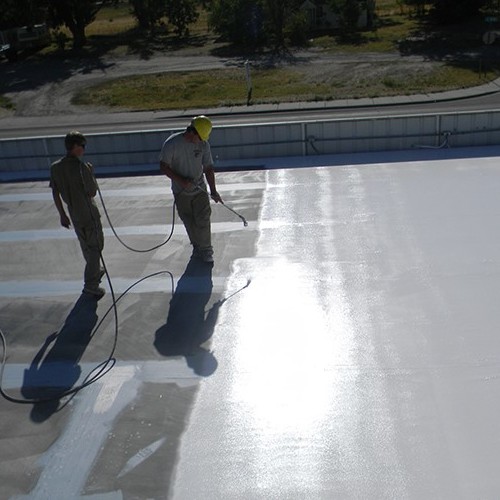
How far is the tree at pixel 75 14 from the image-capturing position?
117 ft

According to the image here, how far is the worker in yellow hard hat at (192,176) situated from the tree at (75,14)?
3222cm

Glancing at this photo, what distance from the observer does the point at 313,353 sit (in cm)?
527

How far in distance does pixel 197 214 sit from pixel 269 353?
2.21 metres

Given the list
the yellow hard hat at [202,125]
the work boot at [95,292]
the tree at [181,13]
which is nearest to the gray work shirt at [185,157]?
the yellow hard hat at [202,125]

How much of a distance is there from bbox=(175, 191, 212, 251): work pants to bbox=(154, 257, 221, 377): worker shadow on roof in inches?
12.0

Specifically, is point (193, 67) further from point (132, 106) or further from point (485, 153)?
point (485, 153)

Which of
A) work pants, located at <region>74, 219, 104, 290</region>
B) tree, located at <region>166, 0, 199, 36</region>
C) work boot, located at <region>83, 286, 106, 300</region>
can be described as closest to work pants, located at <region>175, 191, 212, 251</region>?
work pants, located at <region>74, 219, 104, 290</region>

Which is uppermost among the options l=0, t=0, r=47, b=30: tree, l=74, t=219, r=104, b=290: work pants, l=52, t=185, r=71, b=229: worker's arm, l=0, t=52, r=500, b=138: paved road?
l=0, t=0, r=47, b=30: tree

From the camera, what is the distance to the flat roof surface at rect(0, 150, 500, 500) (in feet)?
13.3

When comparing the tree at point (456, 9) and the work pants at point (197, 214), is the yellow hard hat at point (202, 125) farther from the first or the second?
the tree at point (456, 9)

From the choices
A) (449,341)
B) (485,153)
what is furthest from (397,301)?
(485,153)

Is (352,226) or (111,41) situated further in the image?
(111,41)

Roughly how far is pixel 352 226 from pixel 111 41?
35555 mm

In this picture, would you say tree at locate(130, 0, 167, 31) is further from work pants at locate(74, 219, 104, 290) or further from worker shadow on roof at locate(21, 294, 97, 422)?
worker shadow on roof at locate(21, 294, 97, 422)
